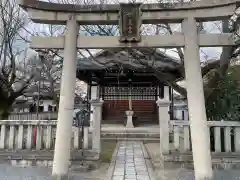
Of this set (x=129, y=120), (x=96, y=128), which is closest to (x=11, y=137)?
(x=96, y=128)

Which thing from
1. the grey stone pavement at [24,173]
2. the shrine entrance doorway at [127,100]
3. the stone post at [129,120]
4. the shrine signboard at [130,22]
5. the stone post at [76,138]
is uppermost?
the shrine signboard at [130,22]

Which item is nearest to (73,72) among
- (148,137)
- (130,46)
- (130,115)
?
(130,46)

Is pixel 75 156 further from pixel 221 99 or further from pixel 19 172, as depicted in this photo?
pixel 221 99

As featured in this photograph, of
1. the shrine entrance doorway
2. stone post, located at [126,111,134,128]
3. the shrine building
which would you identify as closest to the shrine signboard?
the shrine building

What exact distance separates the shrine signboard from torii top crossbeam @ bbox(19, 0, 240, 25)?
151 mm

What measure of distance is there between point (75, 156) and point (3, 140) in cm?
227

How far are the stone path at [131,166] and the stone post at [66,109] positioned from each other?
1.37m

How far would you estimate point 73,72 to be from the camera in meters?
6.15

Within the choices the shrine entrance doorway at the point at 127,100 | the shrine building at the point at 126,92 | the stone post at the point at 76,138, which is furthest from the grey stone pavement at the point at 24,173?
the shrine entrance doorway at the point at 127,100

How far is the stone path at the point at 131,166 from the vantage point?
6.44 meters

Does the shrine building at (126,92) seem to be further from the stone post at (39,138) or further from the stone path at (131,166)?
the stone post at (39,138)

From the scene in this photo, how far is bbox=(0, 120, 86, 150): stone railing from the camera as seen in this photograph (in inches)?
297

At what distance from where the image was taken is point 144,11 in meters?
6.20

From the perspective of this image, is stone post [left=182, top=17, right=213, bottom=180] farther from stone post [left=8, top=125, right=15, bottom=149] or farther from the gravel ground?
stone post [left=8, top=125, right=15, bottom=149]
